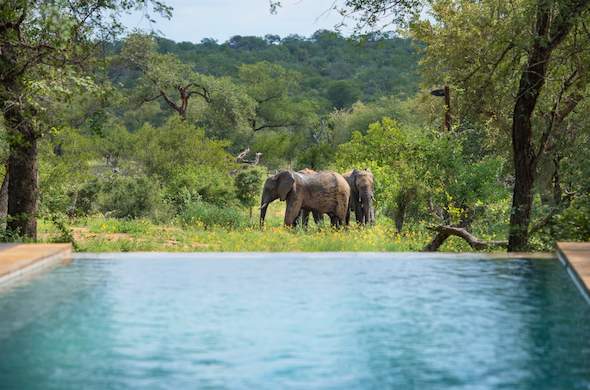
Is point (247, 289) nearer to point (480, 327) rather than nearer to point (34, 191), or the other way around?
point (480, 327)

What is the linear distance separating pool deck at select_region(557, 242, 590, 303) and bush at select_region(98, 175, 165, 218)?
16.4 m

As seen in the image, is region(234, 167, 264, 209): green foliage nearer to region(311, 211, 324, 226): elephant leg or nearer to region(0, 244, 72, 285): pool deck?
region(311, 211, 324, 226): elephant leg

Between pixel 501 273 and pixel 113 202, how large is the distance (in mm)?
18387

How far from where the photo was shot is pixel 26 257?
342 inches

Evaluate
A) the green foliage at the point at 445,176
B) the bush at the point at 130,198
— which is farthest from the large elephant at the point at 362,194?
the bush at the point at 130,198

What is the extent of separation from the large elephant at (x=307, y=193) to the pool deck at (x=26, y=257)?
10.9 meters

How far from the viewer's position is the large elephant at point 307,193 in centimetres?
2091

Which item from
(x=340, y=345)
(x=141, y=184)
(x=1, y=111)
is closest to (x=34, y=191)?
(x=1, y=111)

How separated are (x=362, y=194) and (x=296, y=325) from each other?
1589cm

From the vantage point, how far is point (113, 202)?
25828 mm

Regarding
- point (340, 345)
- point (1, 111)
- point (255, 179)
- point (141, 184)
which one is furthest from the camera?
point (255, 179)

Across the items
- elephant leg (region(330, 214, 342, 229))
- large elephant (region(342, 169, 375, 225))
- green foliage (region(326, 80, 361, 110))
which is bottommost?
elephant leg (region(330, 214, 342, 229))

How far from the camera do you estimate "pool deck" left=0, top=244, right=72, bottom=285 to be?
25.9ft

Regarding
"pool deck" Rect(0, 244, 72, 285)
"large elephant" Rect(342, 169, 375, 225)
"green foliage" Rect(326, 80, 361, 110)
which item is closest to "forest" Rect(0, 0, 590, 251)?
"large elephant" Rect(342, 169, 375, 225)
